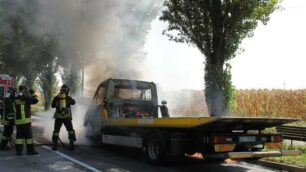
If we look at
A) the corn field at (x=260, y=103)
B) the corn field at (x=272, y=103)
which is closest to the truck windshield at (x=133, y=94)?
the corn field at (x=260, y=103)

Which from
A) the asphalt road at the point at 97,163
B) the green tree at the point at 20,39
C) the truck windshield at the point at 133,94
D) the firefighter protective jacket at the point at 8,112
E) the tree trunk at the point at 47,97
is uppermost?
the green tree at the point at 20,39

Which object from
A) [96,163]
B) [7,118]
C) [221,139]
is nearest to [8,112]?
[7,118]

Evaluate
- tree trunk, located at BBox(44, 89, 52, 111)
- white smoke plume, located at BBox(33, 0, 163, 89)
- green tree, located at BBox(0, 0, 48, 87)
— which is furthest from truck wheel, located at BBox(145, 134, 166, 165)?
tree trunk, located at BBox(44, 89, 52, 111)

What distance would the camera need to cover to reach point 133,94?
42.1 feet

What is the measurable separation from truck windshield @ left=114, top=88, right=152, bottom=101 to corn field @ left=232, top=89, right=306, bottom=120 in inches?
401

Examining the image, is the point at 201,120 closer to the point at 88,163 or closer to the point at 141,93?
the point at 88,163

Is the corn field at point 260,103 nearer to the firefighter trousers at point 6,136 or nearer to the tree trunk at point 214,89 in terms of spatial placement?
the tree trunk at point 214,89

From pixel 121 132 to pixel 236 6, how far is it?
25.6 feet

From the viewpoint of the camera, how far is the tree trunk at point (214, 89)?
17.3 meters

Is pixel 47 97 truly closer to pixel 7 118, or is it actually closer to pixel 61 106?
pixel 7 118

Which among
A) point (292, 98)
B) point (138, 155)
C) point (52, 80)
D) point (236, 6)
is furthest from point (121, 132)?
point (52, 80)

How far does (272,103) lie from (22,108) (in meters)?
16.5

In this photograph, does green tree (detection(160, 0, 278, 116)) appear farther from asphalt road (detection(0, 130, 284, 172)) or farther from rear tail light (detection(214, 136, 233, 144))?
rear tail light (detection(214, 136, 233, 144))

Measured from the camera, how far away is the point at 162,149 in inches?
368
